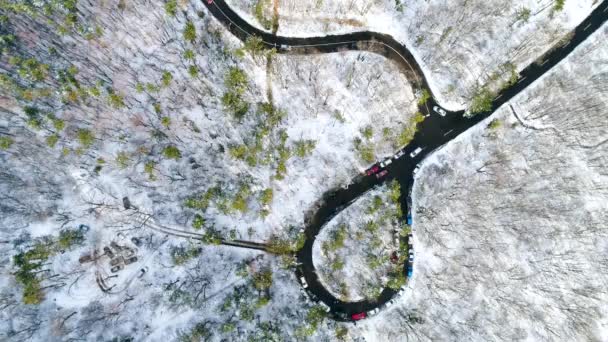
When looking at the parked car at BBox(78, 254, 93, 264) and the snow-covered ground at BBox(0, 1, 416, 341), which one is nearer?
the snow-covered ground at BBox(0, 1, 416, 341)

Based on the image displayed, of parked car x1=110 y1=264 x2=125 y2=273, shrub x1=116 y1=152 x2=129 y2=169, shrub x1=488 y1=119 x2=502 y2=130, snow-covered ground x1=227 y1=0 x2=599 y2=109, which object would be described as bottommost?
parked car x1=110 y1=264 x2=125 y2=273

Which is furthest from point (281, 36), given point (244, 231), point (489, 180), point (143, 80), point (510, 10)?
point (489, 180)

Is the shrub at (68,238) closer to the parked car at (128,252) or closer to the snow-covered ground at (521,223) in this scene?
the parked car at (128,252)

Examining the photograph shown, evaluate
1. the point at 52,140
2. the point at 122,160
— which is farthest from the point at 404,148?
the point at 52,140

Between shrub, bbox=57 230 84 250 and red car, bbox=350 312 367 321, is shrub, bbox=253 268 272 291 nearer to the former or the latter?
red car, bbox=350 312 367 321

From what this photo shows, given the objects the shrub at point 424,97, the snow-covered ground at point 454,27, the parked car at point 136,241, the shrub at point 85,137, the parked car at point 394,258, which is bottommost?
the parked car at point 136,241

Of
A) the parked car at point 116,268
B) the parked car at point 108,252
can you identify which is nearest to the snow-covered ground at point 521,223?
the parked car at point 116,268

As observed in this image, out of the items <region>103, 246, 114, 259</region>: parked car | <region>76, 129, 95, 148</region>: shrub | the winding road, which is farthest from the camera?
the winding road

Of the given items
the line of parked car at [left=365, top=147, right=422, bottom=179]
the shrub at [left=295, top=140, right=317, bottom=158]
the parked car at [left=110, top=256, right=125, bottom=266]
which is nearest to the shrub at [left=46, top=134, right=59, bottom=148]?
the parked car at [left=110, top=256, right=125, bottom=266]
